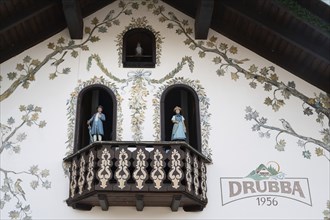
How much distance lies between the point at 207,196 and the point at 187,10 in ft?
13.9

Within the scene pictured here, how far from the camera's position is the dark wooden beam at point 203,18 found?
11977 millimetres

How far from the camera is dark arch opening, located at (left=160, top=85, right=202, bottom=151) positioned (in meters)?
11.7

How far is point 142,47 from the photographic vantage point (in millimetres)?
13180

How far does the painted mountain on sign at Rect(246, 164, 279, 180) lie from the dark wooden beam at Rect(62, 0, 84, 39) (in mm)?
4612

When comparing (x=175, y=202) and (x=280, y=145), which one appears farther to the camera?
(x=280, y=145)

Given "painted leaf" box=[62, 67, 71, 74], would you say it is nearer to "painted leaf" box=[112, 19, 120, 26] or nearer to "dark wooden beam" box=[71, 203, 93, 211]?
"painted leaf" box=[112, 19, 120, 26]

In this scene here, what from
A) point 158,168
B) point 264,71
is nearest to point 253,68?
point 264,71

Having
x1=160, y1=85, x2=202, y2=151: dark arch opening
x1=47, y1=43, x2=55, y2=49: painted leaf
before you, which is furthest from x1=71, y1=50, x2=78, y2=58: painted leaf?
x1=160, y1=85, x2=202, y2=151: dark arch opening

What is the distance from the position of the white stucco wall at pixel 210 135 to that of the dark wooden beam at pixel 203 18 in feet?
1.03

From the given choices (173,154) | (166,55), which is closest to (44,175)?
(173,154)

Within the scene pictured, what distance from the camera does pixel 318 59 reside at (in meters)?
12.0

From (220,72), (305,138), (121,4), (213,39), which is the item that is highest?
(121,4)

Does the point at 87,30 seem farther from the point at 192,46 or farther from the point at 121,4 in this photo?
the point at 192,46

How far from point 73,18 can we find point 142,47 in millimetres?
1794
